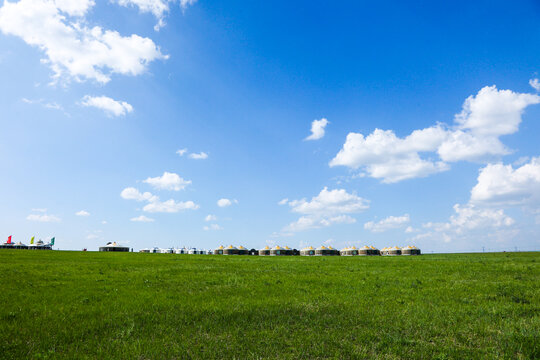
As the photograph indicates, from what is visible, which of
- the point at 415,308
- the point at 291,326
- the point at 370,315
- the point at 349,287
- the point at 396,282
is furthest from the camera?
the point at 396,282

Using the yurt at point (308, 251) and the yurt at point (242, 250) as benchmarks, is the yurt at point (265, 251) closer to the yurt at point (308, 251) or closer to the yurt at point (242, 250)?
the yurt at point (242, 250)

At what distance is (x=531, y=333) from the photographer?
Answer: 11484 mm

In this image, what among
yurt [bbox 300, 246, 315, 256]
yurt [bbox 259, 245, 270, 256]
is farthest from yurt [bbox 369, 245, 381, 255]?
yurt [bbox 259, 245, 270, 256]

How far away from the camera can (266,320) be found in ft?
43.7

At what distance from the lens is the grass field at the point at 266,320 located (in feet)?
34.1

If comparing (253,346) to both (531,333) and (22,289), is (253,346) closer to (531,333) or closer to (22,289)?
(531,333)

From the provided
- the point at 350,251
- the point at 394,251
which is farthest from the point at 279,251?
the point at 394,251

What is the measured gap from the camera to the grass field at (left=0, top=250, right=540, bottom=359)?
1038 centimetres

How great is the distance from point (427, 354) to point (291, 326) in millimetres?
4987

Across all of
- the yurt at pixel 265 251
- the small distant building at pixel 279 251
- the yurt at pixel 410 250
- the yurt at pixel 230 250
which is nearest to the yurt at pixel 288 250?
the small distant building at pixel 279 251

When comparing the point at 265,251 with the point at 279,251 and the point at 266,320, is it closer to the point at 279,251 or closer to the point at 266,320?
the point at 279,251

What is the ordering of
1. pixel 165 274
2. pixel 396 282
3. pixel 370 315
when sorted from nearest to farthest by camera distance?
pixel 370 315 → pixel 396 282 → pixel 165 274

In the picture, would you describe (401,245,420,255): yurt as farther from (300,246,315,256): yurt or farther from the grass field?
the grass field

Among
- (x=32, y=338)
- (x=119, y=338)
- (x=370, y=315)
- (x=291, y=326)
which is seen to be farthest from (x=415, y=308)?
(x=32, y=338)
